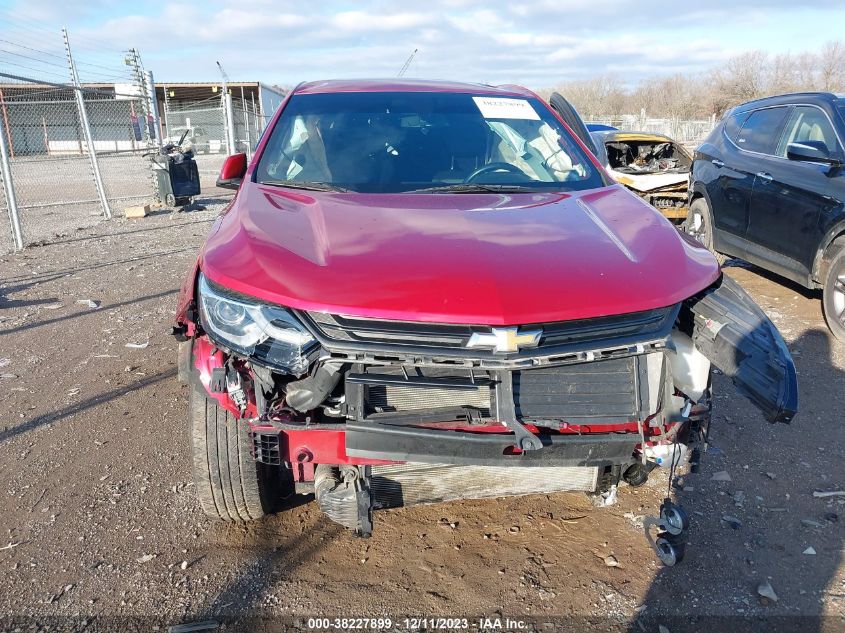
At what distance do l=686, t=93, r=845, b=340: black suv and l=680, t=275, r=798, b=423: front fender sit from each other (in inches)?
130

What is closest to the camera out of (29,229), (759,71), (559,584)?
(559,584)

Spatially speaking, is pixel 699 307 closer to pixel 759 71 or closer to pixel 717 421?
pixel 717 421

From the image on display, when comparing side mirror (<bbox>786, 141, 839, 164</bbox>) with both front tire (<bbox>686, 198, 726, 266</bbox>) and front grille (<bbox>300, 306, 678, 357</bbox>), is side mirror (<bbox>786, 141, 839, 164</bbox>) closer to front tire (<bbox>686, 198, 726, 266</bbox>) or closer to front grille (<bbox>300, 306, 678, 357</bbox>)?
front tire (<bbox>686, 198, 726, 266</bbox>)

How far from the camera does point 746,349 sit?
94.3 inches

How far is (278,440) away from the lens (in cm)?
227

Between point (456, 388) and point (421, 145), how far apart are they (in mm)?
1833

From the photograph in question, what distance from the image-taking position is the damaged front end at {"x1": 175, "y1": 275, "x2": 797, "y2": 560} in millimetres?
2172

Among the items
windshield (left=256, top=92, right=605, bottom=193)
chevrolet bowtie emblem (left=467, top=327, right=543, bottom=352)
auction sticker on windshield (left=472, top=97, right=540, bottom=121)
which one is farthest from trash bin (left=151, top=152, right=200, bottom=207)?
chevrolet bowtie emblem (left=467, top=327, right=543, bottom=352)

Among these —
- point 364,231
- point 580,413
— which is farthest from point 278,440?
point 580,413

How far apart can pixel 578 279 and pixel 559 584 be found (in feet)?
4.08

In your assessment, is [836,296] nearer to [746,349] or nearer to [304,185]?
[746,349]

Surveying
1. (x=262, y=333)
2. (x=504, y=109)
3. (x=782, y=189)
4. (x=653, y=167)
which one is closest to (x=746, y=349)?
(x=262, y=333)

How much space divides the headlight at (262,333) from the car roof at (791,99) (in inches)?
216

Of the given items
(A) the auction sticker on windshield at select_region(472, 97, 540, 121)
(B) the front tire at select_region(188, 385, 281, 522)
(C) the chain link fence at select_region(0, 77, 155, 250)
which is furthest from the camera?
(C) the chain link fence at select_region(0, 77, 155, 250)
